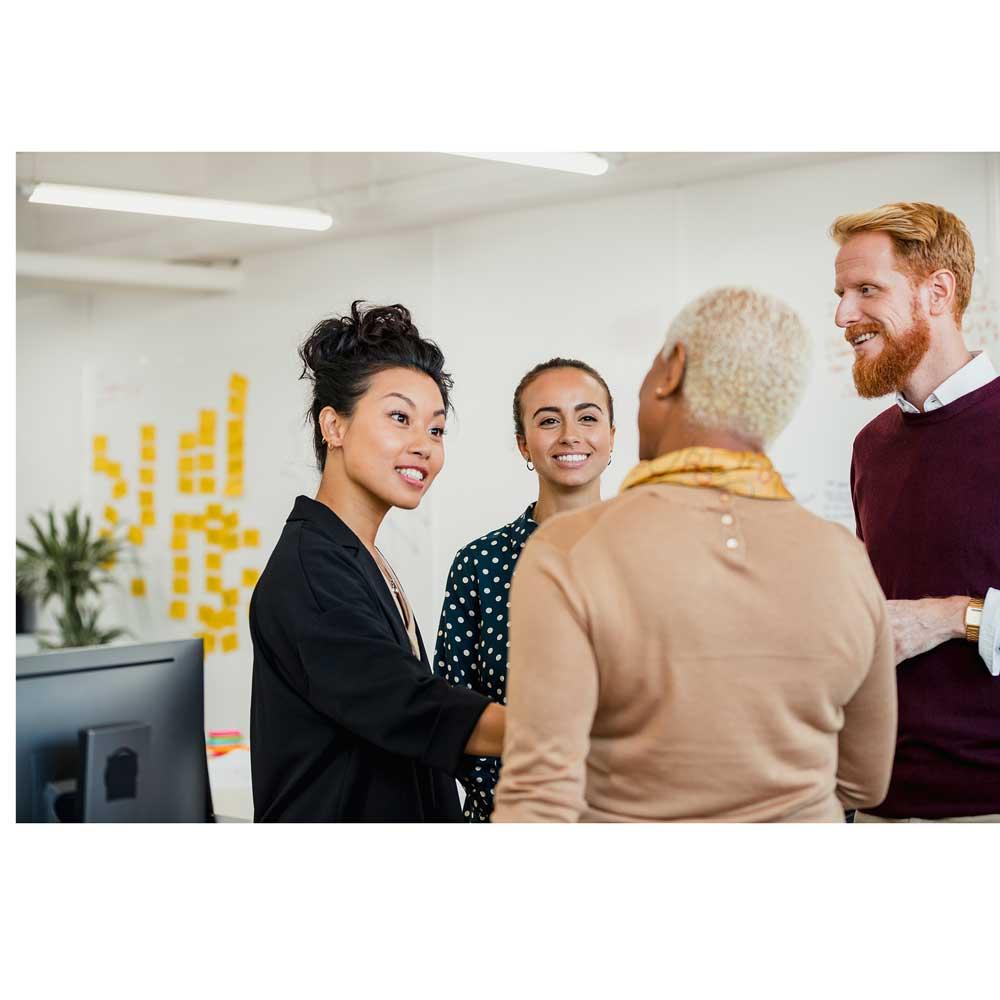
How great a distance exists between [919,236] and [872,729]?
3.20ft

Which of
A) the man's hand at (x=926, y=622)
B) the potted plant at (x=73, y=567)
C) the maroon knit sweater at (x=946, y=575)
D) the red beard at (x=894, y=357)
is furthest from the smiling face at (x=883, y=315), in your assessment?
the potted plant at (x=73, y=567)

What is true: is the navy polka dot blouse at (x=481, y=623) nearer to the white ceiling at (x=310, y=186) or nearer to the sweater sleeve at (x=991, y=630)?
the sweater sleeve at (x=991, y=630)

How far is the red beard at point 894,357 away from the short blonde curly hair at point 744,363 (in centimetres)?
56

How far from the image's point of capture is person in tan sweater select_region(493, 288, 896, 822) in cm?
160

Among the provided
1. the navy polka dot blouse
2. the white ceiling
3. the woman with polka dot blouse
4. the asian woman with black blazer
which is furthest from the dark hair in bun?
the white ceiling

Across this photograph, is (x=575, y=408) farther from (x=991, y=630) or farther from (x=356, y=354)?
(x=991, y=630)

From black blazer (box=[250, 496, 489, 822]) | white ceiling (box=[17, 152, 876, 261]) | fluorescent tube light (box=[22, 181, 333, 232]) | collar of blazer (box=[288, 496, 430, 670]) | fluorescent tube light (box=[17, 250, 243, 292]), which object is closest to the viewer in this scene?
black blazer (box=[250, 496, 489, 822])

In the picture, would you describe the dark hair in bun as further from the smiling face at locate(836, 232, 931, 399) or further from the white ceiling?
the white ceiling

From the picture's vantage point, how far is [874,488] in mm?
2275

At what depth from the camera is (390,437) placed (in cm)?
212

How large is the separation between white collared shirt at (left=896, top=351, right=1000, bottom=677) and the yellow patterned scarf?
0.65 metres

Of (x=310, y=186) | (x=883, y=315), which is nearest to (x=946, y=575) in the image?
(x=883, y=315)

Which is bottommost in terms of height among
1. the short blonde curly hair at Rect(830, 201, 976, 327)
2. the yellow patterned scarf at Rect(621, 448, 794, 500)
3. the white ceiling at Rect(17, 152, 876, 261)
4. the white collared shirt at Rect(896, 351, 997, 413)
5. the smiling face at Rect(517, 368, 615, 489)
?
the yellow patterned scarf at Rect(621, 448, 794, 500)
